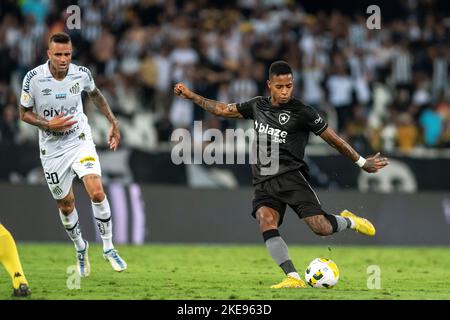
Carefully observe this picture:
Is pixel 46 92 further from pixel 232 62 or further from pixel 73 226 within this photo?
pixel 232 62

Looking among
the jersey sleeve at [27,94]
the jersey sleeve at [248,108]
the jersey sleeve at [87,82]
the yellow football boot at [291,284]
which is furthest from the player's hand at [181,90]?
the yellow football boot at [291,284]

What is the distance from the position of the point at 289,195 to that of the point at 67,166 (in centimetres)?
284

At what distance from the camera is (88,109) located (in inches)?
803

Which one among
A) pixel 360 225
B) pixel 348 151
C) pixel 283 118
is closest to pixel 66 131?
pixel 283 118

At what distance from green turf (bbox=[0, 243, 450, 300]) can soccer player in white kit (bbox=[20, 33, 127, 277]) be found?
0.67m

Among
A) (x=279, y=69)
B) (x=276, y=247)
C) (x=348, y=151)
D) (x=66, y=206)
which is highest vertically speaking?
(x=279, y=69)

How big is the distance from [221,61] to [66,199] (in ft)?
32.9

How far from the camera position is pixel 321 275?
11688 mm

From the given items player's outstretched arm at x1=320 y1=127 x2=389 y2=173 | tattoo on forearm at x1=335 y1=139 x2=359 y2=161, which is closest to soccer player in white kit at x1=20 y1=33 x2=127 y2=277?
player's outstretched arm at x1=320 y1=127 x2=389 y2=173

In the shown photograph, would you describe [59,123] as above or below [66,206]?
above

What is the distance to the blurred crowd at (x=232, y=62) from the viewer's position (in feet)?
69.9

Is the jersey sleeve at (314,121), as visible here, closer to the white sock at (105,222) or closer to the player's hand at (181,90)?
the player's hand at (181,90)

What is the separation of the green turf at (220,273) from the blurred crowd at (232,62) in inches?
124
